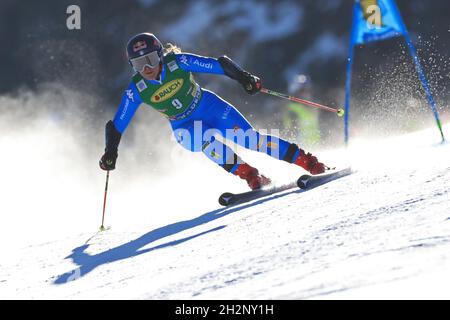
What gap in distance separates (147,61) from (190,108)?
51 cm

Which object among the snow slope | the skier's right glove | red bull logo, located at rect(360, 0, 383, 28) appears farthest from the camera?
red bull logo, located at rect(360, 0, 383, 28)

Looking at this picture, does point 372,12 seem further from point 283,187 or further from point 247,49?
point 247,49

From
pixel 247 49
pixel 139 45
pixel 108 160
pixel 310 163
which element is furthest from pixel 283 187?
pixel 247 49

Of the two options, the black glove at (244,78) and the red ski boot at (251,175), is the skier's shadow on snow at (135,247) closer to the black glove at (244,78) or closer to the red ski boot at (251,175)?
the red ski boot at (251,175)

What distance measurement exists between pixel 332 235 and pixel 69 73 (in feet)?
43.5

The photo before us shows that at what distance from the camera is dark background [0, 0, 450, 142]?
14.6 metres

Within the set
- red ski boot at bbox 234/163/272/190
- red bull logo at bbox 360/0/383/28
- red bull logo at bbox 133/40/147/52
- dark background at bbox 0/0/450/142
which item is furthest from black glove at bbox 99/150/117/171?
dark background at bbox 0/0/450/142

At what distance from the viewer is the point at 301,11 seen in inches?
662

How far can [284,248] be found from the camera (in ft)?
10.5

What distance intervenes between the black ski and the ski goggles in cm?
105

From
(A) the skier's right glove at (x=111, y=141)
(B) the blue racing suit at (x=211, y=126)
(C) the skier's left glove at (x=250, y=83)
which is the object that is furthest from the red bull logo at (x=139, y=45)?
(C) the skier's left glove at (x=250, y=83)

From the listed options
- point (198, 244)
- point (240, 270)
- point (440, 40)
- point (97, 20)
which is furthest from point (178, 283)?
point (97, 20)

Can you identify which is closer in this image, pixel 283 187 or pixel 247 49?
pixel 283 187

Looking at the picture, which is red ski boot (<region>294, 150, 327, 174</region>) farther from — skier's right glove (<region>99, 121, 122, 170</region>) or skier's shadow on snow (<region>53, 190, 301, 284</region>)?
skier's right glove (<region>99, 121, 122, 170</region>)
